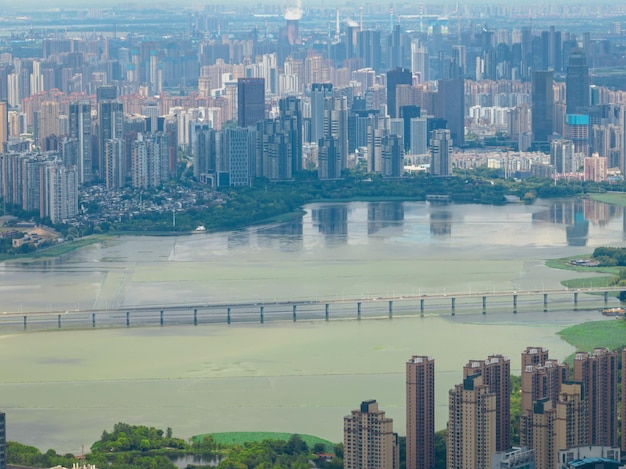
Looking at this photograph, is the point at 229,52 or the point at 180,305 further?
the point at 229,52

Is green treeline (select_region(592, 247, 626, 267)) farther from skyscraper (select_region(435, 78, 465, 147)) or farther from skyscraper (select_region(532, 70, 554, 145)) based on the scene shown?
skyscraper (select_region(435, 78, 465, 147))

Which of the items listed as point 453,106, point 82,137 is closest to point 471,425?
point 82,137

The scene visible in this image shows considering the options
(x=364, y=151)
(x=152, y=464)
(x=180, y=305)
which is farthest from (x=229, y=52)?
(x=152, y=464)

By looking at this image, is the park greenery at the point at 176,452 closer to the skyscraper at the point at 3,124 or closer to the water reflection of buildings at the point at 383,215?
the water reflection of buildings at the point at 383,215

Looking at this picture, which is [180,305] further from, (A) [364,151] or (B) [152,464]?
(A) [364,151]

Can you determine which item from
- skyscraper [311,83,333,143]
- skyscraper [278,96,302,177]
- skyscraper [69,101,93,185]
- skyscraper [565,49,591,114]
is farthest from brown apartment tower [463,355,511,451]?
skyscraper [565,49,591,114]
